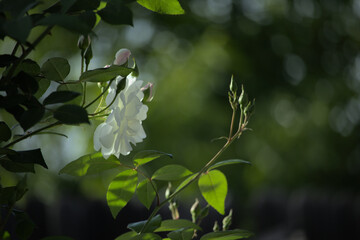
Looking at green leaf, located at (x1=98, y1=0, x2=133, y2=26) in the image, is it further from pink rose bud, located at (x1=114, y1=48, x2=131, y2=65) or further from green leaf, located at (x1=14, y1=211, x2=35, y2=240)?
green leaf, located at (x1=14, y1=211, x2=35, y2=240)

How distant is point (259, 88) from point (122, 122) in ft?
25.3

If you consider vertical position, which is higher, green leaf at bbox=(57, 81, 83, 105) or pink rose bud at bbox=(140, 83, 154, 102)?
green leaf at bbox=(57, 81, 83, 105)

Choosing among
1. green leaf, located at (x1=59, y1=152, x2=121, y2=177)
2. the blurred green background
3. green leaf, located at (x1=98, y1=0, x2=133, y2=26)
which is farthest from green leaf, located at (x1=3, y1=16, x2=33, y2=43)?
the blurred green background

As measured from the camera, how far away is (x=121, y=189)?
1.87 ft

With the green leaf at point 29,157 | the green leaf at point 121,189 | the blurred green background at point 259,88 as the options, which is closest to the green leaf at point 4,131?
the green leaf at point 29,157

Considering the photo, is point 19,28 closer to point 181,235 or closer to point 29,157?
point 29,157

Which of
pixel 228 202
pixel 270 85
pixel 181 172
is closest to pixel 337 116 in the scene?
pixel 270 85

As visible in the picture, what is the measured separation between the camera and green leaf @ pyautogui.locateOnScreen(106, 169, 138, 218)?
0.56 metres

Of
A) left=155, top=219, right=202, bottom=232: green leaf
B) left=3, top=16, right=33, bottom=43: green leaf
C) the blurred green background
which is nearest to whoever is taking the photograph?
left=3, top=16, right=33, bottom=43: green leaf

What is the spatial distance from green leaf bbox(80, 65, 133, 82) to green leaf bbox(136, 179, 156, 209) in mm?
160

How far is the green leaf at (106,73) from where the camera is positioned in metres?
0.49

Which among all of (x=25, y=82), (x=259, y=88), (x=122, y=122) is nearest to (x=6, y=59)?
(x=25, y=82)

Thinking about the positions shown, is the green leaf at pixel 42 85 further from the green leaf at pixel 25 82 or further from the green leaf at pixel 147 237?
the green leaf at pixel 147 237

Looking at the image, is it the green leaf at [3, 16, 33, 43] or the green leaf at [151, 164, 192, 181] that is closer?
the green leaf at [3, 16, 33, 43]
